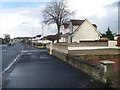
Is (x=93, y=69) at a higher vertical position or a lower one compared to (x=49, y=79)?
higher

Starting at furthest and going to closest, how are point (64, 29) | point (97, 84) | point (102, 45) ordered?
1. point (64, 29)
2. point (102, 45)
3. point (97, 84)

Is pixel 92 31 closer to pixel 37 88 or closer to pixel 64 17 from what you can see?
pixel 64 17

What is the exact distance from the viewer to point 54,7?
8138 centimetres

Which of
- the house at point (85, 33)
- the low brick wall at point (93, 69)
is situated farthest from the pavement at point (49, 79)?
the house at point (85, 33)

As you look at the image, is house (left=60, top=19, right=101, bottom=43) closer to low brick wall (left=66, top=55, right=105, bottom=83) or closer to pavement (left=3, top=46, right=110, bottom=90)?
low brick wall (left=66, top=55, right=105, bottom=83)

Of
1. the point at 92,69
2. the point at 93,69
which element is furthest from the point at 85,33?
the point at 93,69

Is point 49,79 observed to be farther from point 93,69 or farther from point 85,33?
point 85,33

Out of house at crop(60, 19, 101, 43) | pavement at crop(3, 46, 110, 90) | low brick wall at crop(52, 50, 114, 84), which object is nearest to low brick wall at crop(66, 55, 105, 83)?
low brick wall at crop(52, 50, 114, 84)

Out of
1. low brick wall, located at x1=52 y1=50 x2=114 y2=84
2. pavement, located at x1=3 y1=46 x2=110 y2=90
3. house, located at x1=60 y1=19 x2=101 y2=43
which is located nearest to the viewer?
pavement, located at x1=3 y1=46 x2=110 y2=90

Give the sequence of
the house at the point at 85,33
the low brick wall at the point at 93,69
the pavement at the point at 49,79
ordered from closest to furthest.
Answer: the pavement at the point at 49,79 → the low brick wall at the point at 93,69 → the house at the point at 85,33

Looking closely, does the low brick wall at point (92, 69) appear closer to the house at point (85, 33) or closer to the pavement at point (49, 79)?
the pavement at point (49, 79)

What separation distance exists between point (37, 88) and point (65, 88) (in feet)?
3.84

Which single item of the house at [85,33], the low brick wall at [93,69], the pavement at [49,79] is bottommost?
the pavement at [49,79]

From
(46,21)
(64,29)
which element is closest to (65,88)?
(46,21)
